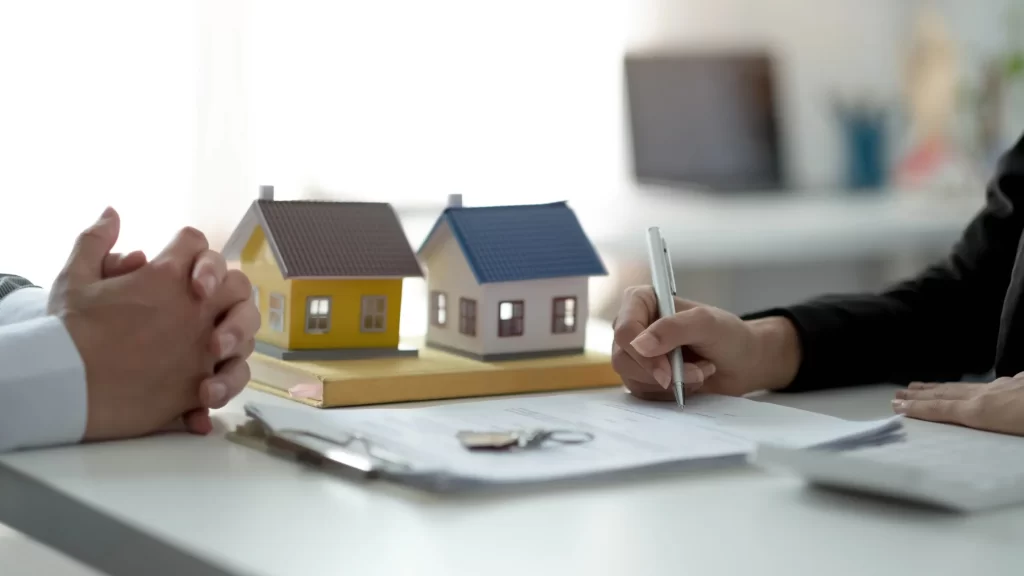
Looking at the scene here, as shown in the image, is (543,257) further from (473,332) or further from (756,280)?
(756,280)

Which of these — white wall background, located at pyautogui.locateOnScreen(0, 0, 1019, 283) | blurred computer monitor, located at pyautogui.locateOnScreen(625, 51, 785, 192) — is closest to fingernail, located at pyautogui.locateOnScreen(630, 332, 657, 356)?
white wall background, located at pyautogui.locateOnScreen(0, 0, 1019, 283)

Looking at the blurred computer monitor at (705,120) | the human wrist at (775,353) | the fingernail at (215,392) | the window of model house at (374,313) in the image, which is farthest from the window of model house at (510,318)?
the blurred computer monitor at (705,120)

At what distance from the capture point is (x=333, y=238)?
1037 millimetres

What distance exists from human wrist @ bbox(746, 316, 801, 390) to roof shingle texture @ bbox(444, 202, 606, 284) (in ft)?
0.53

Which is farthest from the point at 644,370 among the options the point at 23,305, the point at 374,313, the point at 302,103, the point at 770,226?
the point at 770,226

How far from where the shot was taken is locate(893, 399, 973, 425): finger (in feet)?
2.77

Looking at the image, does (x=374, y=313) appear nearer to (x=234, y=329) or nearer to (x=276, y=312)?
(x=276, y=312)

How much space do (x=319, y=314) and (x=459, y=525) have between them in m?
0.47

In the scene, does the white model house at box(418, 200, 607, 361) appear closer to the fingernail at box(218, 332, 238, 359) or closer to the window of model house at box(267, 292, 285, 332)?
the window of model house at box(267, 292, 285, 332)

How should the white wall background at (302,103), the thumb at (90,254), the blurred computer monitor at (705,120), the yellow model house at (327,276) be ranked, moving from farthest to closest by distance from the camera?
the blurred computer monitor at (705,120)
the white wall background at (302,103)
the yellow model house at (327,276)
the thumb at (90,254)

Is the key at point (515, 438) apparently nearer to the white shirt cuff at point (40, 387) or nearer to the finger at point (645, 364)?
the finger at point (645, 364)

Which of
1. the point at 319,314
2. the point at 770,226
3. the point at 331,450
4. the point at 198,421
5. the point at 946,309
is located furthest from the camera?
the point at 770,226

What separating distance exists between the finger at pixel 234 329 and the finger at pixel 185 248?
48 mm

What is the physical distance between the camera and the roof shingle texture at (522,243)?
41.6 inches
